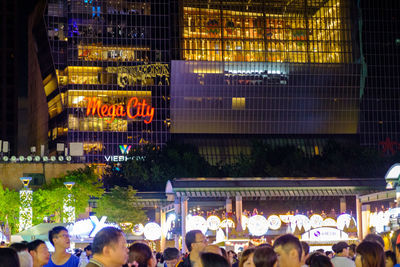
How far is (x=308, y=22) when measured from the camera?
119 m

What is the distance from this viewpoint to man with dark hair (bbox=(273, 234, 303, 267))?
9.14 meters

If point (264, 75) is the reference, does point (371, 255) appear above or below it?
below

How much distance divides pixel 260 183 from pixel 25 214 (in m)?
21.4

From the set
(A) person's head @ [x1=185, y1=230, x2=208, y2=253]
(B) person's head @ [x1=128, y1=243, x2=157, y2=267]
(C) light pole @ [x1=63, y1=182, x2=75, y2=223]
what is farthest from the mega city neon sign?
(B) person's head @ [x1=128, y1=243, x2=157, y2=267]

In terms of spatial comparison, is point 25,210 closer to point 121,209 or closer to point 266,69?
point 121,209

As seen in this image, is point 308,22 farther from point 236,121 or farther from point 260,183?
point 260,183

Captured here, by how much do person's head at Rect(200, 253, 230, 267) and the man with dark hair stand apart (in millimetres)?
1159

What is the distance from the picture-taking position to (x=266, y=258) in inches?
349

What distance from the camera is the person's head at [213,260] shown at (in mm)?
8203

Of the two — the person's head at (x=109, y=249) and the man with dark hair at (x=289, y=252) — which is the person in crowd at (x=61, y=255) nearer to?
the person's head at (x=109, y=249)

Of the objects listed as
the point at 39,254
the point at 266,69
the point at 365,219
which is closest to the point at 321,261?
the point at 39,254

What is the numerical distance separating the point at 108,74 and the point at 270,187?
64.7 m

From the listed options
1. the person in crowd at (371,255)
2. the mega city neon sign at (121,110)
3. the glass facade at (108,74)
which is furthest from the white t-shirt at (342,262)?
the mega city neon sign at (121,110)

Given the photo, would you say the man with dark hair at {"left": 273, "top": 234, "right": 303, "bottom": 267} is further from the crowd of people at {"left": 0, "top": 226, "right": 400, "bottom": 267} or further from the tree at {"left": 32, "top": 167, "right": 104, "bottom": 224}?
the tree at {"left": 32, "top": 167, "right": 104, "bottom": 224}
